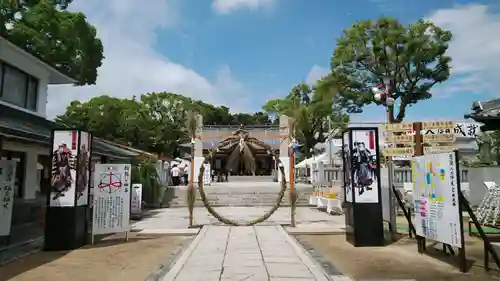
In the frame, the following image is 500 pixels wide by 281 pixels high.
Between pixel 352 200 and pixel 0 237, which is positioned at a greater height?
pixel 352 200

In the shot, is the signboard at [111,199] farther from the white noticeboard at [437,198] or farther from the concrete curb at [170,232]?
the white noticeboard at [437,198]

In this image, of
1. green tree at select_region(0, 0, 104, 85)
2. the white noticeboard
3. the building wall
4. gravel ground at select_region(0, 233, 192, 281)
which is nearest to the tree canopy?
green tree at select_region(0, 0, 104, 85)

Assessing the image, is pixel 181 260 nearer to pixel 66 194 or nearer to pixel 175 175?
pixel 66 194

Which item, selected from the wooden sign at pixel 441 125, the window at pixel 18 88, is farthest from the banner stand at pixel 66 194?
the wooden sign at pixel 441 125

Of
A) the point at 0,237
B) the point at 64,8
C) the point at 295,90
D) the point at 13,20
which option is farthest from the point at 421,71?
the point at 0,237

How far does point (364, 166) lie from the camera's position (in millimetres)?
9359

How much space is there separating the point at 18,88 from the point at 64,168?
273 inches

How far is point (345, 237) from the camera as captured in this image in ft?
33.8

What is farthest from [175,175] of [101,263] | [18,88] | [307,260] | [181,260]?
[307,260]

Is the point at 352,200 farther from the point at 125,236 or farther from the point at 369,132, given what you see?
the point at 125,236

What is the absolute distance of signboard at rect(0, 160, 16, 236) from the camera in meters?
8.41

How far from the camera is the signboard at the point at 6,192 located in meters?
8.41

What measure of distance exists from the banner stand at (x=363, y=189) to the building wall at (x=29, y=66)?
10.3m

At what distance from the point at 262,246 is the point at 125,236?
3.56 meters
